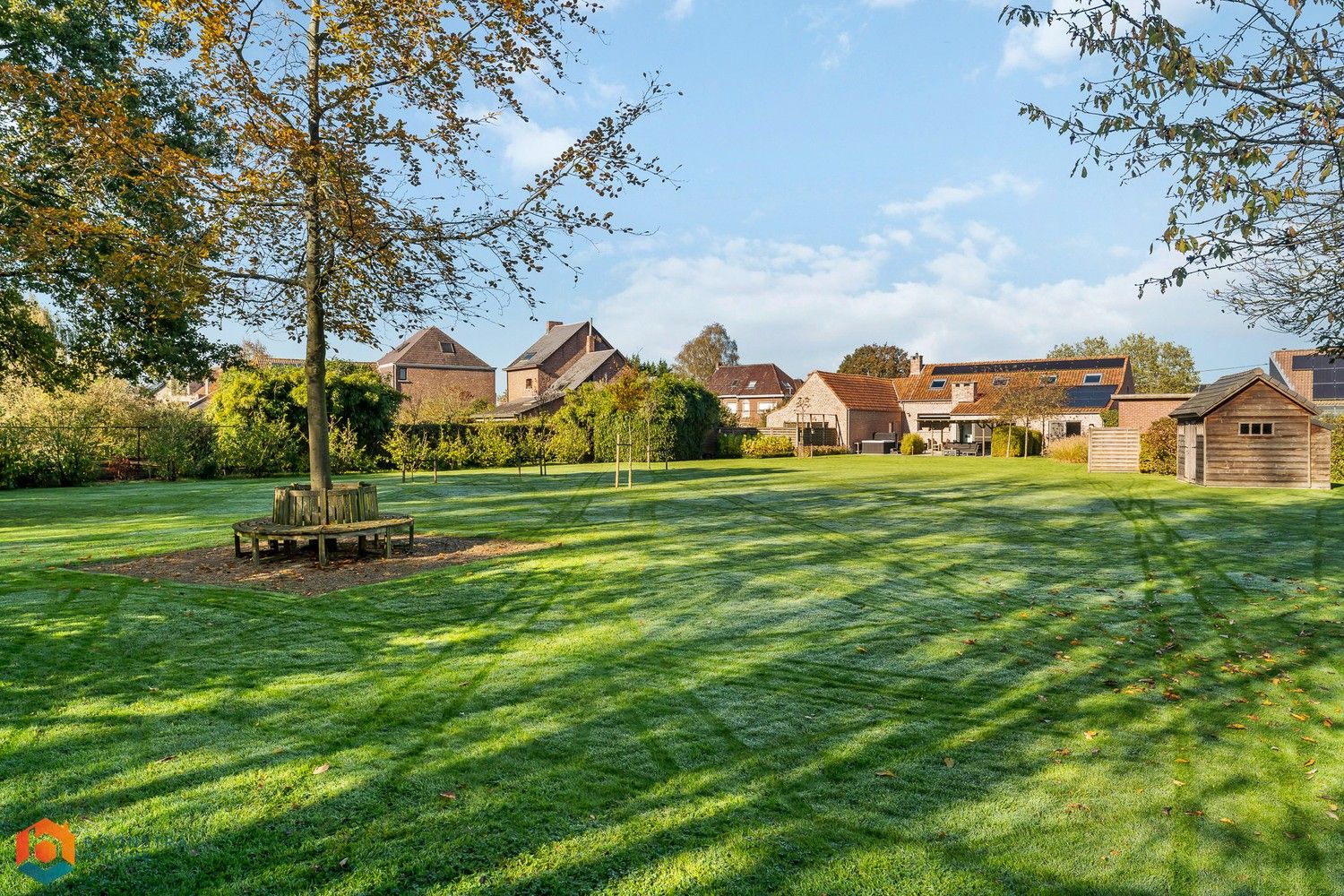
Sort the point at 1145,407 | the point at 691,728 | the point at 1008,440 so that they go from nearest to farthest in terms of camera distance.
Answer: the point at 691,728 → the point at 1145,407 → the point at 1008,440

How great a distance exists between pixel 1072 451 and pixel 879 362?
4430 cm

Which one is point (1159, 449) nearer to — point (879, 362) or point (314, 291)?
point (314, 291)

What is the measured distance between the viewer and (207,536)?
12312mm

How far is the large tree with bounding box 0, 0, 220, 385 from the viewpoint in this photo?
931cm

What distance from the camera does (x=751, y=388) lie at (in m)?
68.0

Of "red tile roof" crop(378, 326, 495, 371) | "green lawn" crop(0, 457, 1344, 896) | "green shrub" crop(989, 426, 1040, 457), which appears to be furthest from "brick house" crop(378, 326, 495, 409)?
"green lawn" crop(0, 457, 1344, 896)

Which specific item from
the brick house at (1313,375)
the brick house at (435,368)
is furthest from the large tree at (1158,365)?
the brick house at (435,368)

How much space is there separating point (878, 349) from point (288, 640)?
7861cm

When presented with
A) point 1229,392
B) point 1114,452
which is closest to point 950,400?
point 1114,452

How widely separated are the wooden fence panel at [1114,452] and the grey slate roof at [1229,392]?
3.42 metres

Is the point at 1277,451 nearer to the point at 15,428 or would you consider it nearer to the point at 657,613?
the point at 657,613

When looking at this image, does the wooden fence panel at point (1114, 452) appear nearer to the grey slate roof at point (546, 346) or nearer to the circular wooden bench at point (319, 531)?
the circular wooden bench at point (319, 531)

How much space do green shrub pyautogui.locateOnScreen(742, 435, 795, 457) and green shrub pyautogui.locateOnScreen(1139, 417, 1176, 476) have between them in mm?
19136

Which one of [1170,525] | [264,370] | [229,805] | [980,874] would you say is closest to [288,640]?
[229,805]
